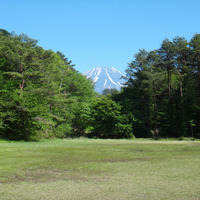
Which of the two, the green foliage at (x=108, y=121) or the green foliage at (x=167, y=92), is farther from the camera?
the green foliage at (x=108, y=121)

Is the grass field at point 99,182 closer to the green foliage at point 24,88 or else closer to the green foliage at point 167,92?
the green foliage at point 24,88

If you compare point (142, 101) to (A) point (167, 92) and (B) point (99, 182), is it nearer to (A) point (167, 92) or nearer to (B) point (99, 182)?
(A) point (167, 92)

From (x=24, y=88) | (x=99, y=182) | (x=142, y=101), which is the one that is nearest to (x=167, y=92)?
(x=142, y=101)

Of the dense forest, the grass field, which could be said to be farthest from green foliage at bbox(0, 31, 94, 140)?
the grass field

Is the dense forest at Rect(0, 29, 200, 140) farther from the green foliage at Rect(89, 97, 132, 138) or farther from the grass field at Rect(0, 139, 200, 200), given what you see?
the grass field at Rect(0, 139, 200, 200)

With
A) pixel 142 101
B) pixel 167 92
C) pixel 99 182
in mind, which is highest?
pixel 167 92

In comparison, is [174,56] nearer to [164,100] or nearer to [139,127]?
[164,100]

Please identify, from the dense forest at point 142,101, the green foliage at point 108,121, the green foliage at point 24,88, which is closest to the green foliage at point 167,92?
the dense forest at point 142,101

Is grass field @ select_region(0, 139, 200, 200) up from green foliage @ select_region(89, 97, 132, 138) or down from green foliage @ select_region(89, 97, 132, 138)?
down

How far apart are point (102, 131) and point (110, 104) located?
19.7 ft

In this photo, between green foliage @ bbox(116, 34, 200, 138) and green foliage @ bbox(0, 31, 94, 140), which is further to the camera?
green foliage @ bbox(116, 34, 200, 138)

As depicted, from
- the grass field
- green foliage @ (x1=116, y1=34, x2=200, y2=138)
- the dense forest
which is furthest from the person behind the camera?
green foliage @ (x1=116, y1=34, x2=200, y2=138)

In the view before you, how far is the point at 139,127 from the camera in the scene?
52156 mm

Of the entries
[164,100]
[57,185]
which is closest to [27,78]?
[57,185]
